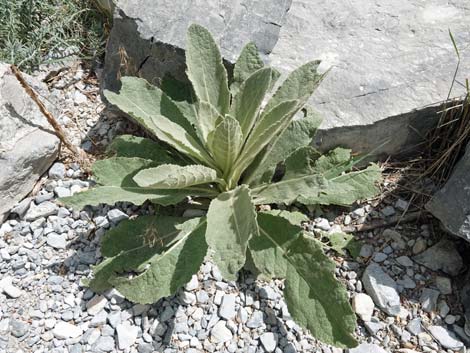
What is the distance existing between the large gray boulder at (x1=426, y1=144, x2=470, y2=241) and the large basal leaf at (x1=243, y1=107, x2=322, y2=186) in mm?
612

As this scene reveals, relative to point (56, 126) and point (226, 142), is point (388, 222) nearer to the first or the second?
point (226, 142)

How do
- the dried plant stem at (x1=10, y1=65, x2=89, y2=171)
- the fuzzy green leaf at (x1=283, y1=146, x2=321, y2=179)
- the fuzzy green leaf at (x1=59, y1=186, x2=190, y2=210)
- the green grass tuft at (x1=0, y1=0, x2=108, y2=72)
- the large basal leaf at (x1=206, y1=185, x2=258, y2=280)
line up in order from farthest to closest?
the green grass tuft at (x1=0, y1=0, x2=108, y2=72) → the dried plant stem at (x1=10, y1=65, x2=89, y2=171) → the fuzzy green leaf at (x1=283, y1=146, x2=321, y2=179) → the fuzzy green leaf at (x1=59, y1=186, x2=190, y2=210) → the large basal leaf at (x1=206, y1=185, x2=258, y2=280)

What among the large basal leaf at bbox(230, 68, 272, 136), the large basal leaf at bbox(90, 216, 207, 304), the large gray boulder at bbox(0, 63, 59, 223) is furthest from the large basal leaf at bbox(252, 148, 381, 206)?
the large gray boulder at bbox(0, 63, 59, 223)

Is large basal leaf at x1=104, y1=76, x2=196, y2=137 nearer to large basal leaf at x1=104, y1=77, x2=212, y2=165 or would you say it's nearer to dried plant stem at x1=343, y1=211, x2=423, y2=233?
large basal leaf at x1=104, y1=77, x2=212, y2=165

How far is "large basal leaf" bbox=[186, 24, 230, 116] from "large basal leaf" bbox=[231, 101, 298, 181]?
0.21m

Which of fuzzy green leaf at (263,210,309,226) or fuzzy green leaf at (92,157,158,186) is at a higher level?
fuzzy green leaf at (92,157,158,186)

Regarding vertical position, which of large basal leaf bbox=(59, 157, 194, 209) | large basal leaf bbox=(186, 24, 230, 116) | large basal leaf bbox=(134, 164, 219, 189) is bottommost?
large basal leaf bbox=(59, 157, 194, 209)

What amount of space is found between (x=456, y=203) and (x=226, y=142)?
997 mm

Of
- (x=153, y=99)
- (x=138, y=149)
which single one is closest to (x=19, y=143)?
(x=138, y=149)

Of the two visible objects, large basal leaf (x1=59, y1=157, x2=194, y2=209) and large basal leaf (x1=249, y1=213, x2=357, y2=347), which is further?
large basal leaf (x1=59, y1=157, x2=194, y2=209)

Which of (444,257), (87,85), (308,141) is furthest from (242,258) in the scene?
(87,85)

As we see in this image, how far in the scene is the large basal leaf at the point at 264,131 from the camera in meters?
2.13

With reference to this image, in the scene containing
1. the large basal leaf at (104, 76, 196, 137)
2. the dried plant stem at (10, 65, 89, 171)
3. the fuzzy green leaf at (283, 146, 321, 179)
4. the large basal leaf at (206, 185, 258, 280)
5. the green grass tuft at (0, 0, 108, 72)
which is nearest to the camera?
the large basal leaf at (206, 185, 258, 280)

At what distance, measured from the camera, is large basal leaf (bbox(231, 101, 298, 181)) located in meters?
2.13
